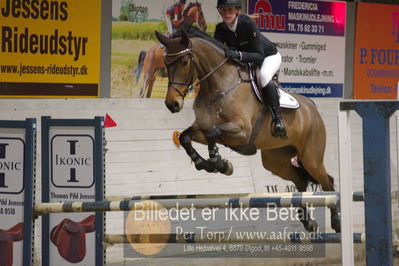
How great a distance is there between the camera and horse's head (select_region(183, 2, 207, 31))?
7.48m

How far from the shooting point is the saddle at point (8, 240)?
471cm

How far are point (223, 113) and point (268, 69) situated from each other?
557 mm

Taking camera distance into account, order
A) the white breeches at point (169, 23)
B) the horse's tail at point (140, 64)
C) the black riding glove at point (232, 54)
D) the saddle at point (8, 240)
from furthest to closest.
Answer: the white breeches at point (169, 23) < the horse's tail at point (140, 64) < the black riding glove at point (232, 54) < the saddle at point (8, 240)

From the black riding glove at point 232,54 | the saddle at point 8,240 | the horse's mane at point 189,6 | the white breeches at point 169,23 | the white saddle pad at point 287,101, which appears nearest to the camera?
the saddle at point 8,240

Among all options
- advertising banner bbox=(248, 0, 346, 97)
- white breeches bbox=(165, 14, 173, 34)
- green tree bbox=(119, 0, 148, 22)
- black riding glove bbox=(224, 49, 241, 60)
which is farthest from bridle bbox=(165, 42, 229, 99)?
advertising banner bbox=(248, 0, 346, 97)

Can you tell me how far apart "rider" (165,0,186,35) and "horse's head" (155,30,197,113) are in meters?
2.00

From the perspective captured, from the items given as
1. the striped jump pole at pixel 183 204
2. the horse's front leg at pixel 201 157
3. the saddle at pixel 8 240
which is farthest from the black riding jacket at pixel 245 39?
the saddle at pixel 8 240

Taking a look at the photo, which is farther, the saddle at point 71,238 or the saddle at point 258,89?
the saddle at point 258,89

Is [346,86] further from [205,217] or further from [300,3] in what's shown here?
[205,217]

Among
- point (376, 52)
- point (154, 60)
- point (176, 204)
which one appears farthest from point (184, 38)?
point (376, 52)

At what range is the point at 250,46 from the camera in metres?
5.62

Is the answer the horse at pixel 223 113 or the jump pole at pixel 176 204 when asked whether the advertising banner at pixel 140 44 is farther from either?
the jump pole at pixel 176 204

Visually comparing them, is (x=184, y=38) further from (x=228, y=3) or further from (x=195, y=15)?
(x=195, y=15)

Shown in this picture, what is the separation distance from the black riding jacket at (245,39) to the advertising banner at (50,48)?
59.1 inches
